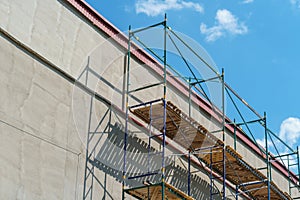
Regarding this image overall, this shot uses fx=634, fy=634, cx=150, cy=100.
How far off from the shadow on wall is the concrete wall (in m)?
0.03

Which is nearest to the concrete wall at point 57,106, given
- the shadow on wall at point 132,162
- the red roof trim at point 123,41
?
the shadow on wall at point 132,162

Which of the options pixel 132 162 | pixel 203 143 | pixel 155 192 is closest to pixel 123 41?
pixel 132 162

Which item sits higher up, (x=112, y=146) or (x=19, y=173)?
(x=112, y=146)

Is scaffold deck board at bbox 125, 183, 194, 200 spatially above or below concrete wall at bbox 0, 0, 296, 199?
below

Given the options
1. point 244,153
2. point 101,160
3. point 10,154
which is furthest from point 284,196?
point 10,154

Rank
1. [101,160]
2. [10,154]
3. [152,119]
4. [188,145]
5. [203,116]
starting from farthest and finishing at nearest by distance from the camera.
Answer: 1. [203,116]
2. [188,145]
3. [152,119]
4. [101,160]
5. [10,154]

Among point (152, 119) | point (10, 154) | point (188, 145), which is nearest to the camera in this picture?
point (10, 154)

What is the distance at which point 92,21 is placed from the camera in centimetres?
1634

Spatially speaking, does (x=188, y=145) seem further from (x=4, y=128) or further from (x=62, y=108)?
(x=4, y=128)

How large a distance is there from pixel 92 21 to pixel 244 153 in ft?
33.2

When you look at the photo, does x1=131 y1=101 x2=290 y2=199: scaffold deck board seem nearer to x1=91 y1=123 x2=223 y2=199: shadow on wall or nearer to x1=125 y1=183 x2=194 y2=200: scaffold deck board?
x1=91 y1=123 x2=223 y2=199: shadow on wall

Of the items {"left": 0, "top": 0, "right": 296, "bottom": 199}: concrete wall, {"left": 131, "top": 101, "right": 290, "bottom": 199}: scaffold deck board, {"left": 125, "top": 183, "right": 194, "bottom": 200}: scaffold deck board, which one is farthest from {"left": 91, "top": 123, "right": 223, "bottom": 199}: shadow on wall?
{"left": 131, "top": 101, "right": 290, "bottom": 199}: scaffold deck board

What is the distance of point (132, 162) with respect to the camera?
16891mm

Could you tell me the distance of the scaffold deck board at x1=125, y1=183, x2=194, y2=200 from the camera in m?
15.9
